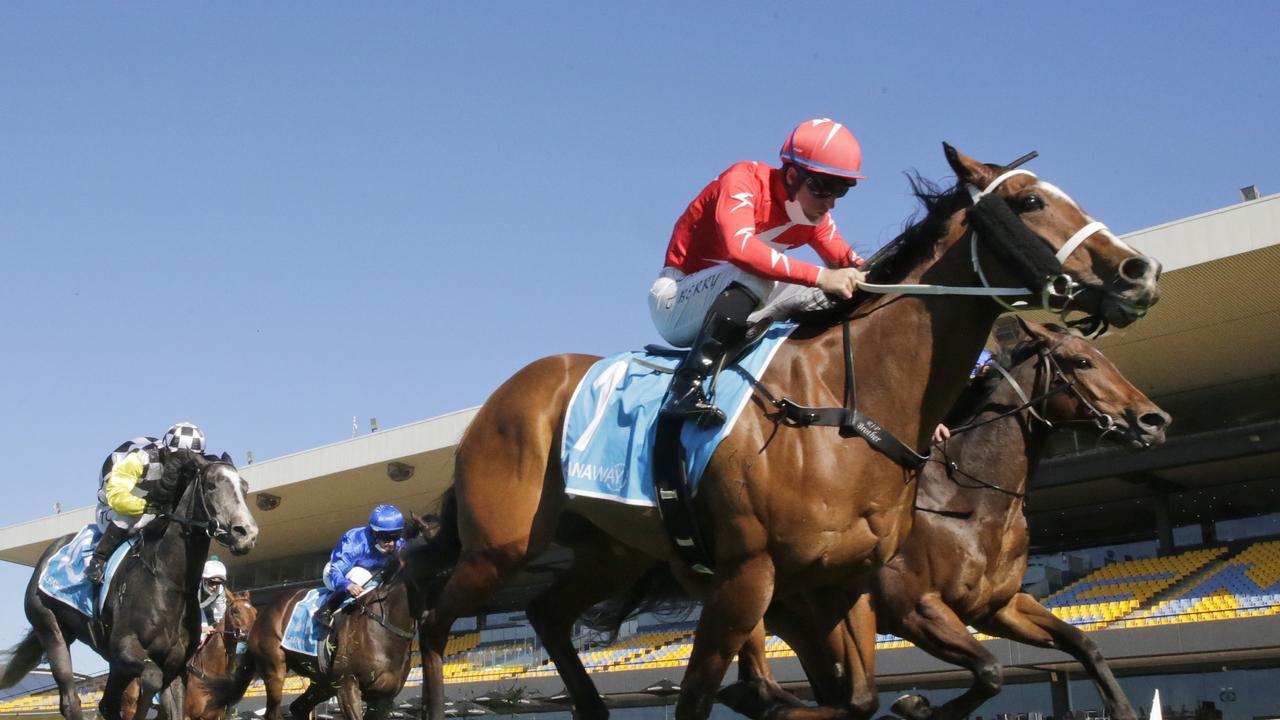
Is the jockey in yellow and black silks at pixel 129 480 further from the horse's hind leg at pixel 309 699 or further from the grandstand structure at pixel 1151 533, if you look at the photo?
the grandstand structure at pixel 1151 533

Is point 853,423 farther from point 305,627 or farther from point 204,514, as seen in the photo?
point 305,627

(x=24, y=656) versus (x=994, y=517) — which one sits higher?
(x=994, y=517)

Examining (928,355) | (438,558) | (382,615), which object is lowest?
(382,615)

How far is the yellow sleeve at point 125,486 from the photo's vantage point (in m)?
8.45

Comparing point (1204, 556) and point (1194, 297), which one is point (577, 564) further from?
point (1204, 556)

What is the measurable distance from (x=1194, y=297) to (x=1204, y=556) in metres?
4.65

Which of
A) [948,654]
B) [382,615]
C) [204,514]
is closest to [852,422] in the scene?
[948,654]

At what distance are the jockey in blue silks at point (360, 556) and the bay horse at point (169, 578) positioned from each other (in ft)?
11.3

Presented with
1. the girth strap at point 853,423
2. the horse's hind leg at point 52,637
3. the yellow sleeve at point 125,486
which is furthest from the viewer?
the horse's hind leg at point 52,637

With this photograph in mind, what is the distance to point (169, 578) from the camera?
27.0 ft

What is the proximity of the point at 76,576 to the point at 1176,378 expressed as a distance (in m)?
18.1

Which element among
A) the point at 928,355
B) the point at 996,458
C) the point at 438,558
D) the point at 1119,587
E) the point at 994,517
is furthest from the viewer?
the point at 1119,587

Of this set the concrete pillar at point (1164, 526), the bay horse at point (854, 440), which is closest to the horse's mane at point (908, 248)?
the bay horse at point (854, 440)

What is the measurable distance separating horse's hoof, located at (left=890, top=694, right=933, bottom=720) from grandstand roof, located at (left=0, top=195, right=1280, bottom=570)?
4300 millimetres
